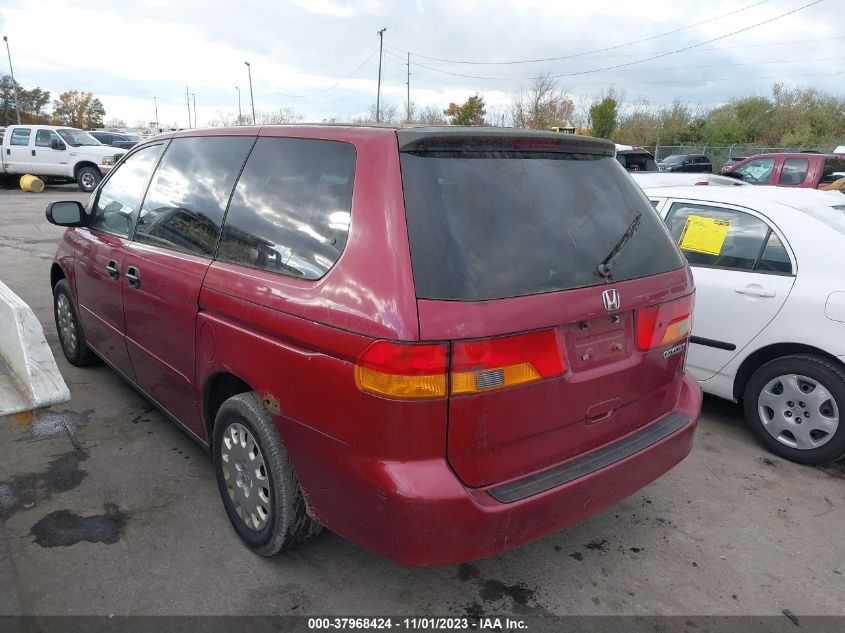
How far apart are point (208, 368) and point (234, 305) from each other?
402 mm

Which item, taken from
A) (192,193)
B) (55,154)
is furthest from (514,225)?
(55,154)

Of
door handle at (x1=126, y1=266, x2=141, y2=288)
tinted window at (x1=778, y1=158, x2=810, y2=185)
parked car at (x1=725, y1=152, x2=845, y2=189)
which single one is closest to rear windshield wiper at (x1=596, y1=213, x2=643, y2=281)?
door handle at (x1=126, y1=266, x2=141, y2=288)

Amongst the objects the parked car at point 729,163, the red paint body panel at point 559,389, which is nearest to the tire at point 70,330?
the red paint body panel at point 559,389

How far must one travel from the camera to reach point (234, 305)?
2.45 metres

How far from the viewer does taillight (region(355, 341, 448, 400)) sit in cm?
185

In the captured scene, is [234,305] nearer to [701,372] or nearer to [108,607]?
[108,607]

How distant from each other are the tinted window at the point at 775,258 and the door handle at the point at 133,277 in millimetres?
3629

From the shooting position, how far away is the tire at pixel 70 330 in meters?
4.45

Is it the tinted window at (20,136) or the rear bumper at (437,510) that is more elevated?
the tinted window at (20,136)

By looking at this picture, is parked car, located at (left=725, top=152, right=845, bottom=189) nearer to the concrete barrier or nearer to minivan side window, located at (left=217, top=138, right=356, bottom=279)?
minivan side window, located at (left=217, top=138, right=356, bottom=279)

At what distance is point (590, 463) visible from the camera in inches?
89.7

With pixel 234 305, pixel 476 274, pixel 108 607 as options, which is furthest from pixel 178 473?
pixel 476 274

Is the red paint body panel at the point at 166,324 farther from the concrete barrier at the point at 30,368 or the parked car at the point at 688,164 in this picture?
the parked car at the point at 688,164

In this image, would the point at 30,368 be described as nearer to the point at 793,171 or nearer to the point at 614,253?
the point at 614,253
